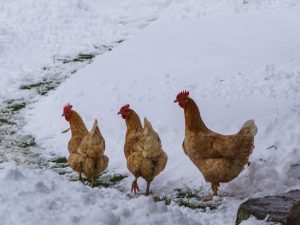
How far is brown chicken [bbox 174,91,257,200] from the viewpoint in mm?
7422

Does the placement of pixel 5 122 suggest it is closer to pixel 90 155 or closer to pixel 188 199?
pixel 90 155

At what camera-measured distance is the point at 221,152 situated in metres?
7.46

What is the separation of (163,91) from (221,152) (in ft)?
15.5

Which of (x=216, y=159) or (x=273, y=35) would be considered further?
(x=273, y=35)

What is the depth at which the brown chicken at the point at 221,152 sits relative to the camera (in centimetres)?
742

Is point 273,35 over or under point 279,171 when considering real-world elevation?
over

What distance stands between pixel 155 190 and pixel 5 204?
10.1 ft

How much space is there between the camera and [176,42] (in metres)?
15.4

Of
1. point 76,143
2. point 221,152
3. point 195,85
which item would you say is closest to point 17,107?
point 195,85

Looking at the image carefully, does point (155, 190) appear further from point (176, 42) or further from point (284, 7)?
point (284, 7)

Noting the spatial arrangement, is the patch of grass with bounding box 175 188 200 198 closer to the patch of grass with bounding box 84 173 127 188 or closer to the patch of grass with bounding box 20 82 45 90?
the patch of grass with bounding box 84 173 127 188

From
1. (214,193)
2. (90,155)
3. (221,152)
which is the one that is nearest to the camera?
(221,152)

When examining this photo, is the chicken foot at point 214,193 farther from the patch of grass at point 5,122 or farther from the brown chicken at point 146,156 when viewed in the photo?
the patch of grass at point 5,122

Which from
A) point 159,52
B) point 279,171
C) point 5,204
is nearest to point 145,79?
point 159,52
